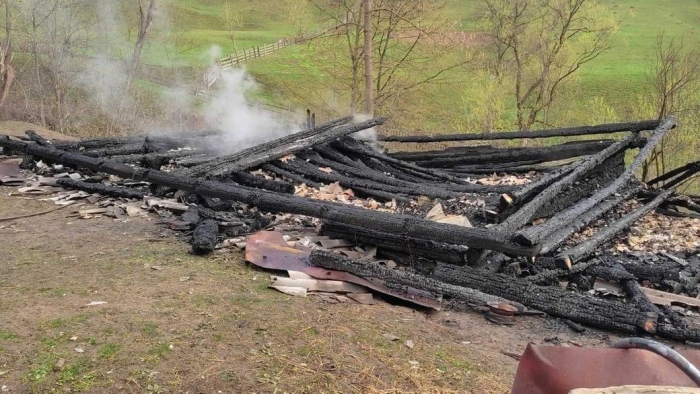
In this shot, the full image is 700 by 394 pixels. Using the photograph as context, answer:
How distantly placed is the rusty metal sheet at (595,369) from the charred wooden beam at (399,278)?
2.66 m

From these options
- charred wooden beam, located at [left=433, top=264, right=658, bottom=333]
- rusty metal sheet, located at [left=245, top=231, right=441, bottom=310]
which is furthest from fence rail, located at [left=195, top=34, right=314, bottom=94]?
charred wooden beam, located at [left=433, top=264, right=658, bottom=333]

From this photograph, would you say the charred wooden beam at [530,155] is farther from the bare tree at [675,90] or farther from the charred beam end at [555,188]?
the bare tree at [675,90]

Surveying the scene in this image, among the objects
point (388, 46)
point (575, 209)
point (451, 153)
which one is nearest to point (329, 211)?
point (575, 209)

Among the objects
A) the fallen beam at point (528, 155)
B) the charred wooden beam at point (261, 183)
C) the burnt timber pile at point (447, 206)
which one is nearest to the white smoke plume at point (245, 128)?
the burnt timber pile at point (447, 206)

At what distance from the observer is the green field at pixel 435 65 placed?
25.1 metres

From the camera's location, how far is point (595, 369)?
1.72 metres

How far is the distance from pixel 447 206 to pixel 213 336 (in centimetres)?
444

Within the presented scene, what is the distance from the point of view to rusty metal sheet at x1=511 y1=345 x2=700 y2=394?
1.68 meters

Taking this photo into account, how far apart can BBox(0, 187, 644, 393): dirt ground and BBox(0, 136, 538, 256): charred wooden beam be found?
0.76 m

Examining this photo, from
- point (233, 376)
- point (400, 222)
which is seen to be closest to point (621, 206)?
point (400, 222)

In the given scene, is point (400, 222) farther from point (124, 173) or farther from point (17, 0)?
point (17, 0)

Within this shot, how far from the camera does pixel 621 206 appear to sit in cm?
795

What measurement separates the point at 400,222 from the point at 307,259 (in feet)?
3.46

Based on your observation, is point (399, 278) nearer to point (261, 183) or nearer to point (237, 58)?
point (261, 183)
